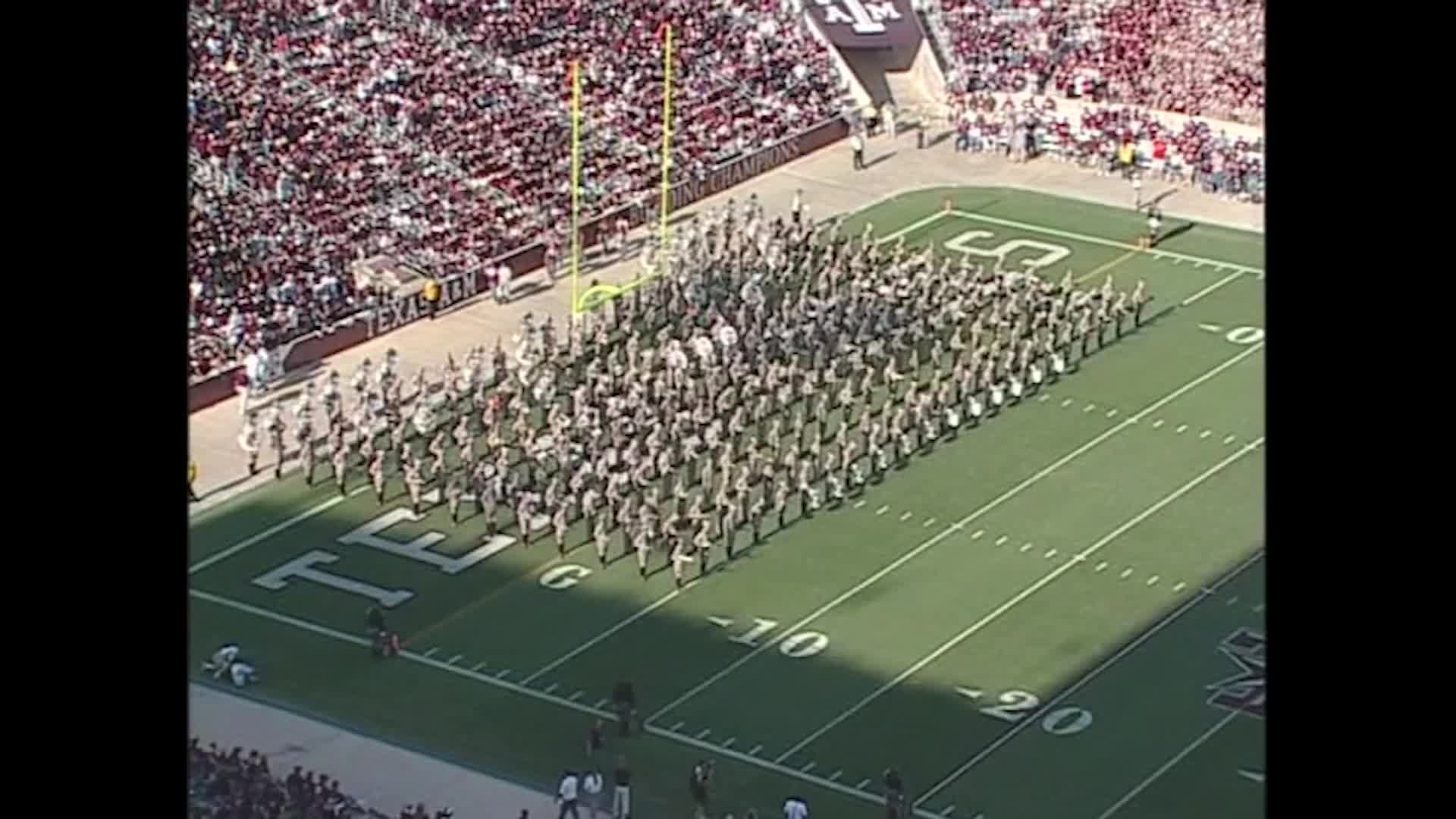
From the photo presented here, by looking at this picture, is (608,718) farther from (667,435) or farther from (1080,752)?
(667,435)

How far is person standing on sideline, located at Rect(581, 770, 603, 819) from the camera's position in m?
21.9

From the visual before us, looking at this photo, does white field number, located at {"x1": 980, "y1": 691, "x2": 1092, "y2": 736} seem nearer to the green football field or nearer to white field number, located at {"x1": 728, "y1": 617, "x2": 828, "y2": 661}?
the green football field

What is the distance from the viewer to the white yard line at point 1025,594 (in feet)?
76.8

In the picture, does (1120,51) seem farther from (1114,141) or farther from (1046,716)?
(1046,716)

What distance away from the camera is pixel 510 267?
115ft

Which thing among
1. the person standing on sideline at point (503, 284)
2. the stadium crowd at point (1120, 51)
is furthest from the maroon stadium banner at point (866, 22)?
the person standing on sideline at point (503, 284)

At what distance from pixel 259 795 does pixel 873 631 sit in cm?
632

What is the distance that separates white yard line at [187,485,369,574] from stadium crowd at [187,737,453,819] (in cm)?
473

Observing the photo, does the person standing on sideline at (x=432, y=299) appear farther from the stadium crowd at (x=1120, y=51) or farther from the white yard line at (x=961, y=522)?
the stadium crowd at (x=1120, y=51)

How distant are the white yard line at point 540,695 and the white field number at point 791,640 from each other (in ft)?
5.93

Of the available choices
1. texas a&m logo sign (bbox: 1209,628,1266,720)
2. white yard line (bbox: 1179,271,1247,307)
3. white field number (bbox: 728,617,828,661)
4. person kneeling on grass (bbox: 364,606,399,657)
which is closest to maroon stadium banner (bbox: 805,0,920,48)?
white yard line (bbox: 1179,271,1247,307)

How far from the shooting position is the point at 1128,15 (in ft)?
152
